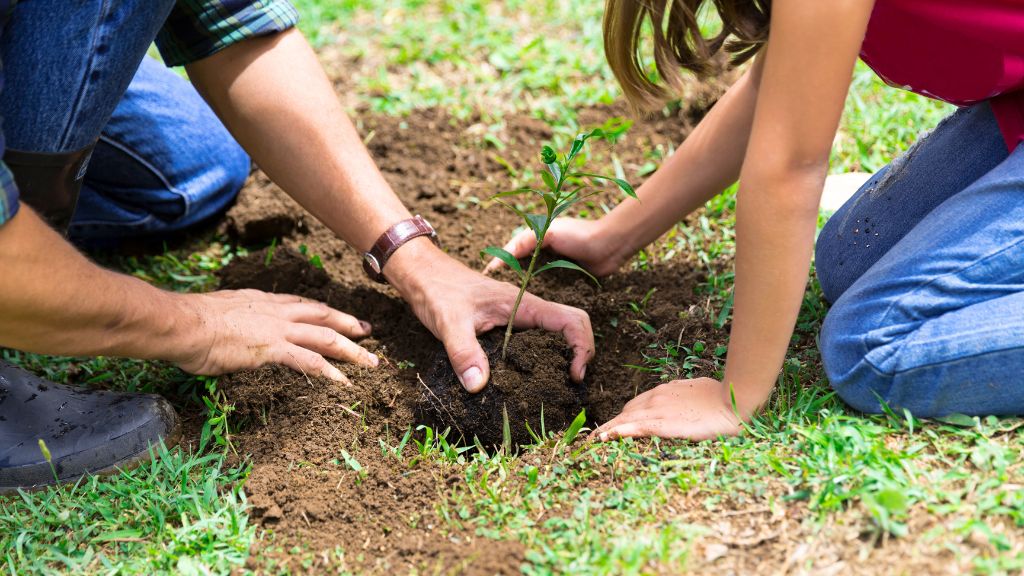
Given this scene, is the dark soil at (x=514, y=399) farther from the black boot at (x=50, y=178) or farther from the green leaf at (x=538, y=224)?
the black boot at (x=50, y=178)

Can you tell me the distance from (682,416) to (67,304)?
4.42 feet

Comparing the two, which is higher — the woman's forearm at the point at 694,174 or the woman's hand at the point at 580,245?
the woman's forearm at the point at 694,174

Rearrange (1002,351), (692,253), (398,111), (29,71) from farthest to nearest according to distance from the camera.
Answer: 1. (398,111)
2. (692,253)
3. (29,71)
4. (1002,351)

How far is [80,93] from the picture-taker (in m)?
2.13

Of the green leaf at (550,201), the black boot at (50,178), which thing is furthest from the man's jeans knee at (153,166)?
the green leaf at (550,201)

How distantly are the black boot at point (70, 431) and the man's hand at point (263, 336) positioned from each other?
6.9 inches

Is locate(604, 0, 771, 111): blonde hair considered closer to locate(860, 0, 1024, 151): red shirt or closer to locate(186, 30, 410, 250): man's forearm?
locate(860, 0, 1024, 151): red shirt

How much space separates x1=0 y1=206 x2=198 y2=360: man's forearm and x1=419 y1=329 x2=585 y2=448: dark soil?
67cm

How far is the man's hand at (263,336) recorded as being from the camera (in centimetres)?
219

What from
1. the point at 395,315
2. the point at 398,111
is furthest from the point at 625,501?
the point at 398,111

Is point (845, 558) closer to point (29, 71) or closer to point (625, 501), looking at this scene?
point (625, 501)

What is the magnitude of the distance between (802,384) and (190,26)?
6.17ft

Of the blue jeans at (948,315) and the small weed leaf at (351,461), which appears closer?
the blue jeans at (948,315)

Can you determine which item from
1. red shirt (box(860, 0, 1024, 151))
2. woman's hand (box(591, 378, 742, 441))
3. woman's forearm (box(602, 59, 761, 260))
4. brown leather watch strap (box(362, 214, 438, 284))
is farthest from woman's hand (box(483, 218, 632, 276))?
red shirt (box(860, 0, 1024, 151))
